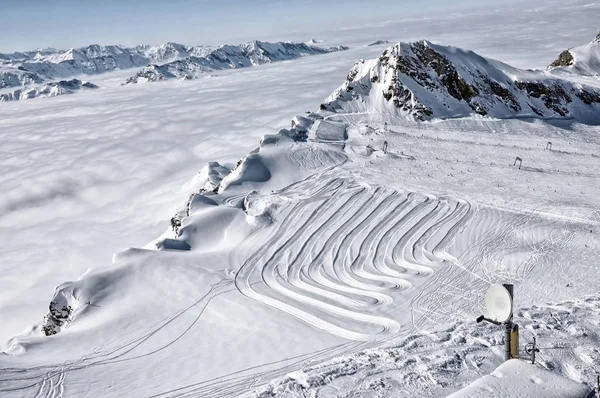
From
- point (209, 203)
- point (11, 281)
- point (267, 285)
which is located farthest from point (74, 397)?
point (11, 281)

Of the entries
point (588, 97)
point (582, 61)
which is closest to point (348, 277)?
point (588, 97)

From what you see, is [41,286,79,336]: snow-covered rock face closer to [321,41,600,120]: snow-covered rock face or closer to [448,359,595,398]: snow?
[448,359,595,398]: snow

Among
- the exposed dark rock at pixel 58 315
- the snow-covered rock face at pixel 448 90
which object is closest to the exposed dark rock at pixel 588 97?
the snow-covered rock face at pixel 448 90

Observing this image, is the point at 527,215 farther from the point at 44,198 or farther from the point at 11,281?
the point at 44,198

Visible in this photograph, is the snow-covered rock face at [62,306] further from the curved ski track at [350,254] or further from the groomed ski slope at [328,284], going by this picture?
the curved ski track at [350,254]

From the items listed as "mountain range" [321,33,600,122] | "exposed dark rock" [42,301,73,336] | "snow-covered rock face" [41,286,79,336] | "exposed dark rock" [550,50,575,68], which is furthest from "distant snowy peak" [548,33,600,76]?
"exposed dark rock" [42,301,73,336]

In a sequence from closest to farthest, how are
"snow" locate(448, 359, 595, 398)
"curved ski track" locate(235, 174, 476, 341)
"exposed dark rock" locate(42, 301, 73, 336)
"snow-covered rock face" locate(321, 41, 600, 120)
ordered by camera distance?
"snow" locate(448, 359, 595, 398) → "curved ski track" locate(235, 174, 476, 341) → "exposed dark rock" locate(42, 301, 73, 336) → "snow-covered rock face" locate(321, 41, 600, 120)
